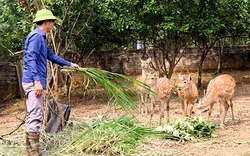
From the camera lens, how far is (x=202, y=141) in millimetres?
6312

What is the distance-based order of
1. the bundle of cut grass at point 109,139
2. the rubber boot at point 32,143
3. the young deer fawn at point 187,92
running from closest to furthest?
the rubber boot at point 32,143 → the bundle of cut grass at point 109,139 → the young deer fawn at point 187,92

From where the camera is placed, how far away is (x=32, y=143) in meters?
5.23

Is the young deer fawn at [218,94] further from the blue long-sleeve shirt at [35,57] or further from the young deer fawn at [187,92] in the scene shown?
the blue long-sleeve shirt at [35,57]

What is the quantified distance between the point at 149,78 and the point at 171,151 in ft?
10.3

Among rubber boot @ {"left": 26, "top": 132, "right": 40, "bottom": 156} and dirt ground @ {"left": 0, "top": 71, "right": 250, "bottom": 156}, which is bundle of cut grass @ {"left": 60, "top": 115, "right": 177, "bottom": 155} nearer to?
dirt ground @ {"left": 0, "top": 71, "right": 250, "bottom": 156}

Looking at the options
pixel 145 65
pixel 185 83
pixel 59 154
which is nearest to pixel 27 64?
pixel 59 154

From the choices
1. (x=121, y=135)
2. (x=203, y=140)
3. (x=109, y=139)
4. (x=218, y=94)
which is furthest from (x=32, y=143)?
(x=218, y=94)

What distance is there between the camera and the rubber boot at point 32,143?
5.20m

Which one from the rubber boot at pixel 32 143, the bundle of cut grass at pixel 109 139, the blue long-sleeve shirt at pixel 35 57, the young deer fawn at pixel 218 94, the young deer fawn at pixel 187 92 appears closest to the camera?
the blue long-sleeve shirt at pixel 35 57

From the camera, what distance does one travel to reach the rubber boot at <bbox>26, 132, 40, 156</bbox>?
→ 520 centimetres

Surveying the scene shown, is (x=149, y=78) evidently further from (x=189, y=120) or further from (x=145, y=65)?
(x=145, y=65)

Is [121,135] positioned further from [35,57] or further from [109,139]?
[35,57]

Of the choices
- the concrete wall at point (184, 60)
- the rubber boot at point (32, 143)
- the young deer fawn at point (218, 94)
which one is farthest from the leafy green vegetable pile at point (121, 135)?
the concrete wall at point (184, 60)

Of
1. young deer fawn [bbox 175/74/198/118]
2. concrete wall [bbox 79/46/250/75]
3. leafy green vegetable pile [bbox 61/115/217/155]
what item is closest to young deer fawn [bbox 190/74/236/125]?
young deer fawn [bbox 175/74/198/118]
